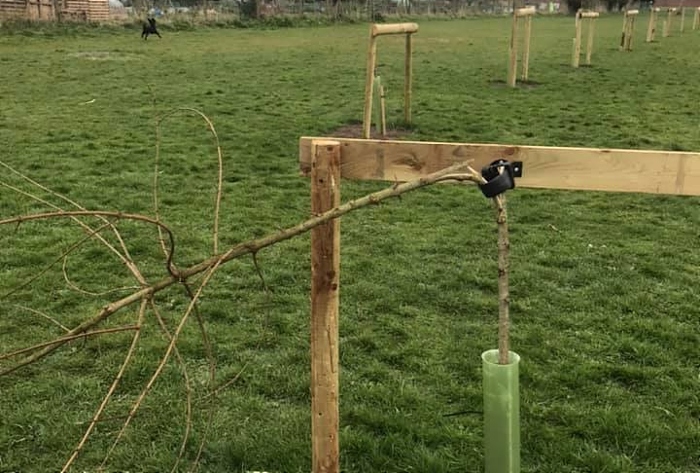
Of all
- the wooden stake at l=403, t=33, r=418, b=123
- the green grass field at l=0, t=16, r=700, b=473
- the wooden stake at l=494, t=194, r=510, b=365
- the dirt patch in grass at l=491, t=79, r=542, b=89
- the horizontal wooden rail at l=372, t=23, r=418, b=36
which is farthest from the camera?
the dirt patch in grass at l=491, t=79, r=542, b=89

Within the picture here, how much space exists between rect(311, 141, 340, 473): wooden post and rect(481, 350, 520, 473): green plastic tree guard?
515 millimetres

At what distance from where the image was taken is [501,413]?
192 centimetres

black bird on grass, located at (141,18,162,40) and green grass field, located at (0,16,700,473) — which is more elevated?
black bird on grass, located at (141,18,162,40)

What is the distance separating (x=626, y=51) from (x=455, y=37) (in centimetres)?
815

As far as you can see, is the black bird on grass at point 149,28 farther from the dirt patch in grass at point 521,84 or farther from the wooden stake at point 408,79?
the wooden stake at point 408,79

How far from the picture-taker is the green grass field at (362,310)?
2.97 meters

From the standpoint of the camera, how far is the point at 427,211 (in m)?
6.11

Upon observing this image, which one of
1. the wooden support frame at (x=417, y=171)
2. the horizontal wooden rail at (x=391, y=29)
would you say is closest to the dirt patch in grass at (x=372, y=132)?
the horizontal wooden rail at (x=391, y=29)

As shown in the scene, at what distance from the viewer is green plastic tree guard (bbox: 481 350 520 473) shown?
191 cm

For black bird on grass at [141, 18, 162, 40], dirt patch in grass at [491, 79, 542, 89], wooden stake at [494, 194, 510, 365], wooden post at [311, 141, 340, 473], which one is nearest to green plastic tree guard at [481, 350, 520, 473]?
wooden stake at [494, 194, 510, 365]

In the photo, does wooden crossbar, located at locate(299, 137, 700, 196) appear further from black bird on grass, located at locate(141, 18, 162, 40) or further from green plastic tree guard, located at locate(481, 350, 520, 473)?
black bird on grass, located at locate(141, 18, 162, 40)

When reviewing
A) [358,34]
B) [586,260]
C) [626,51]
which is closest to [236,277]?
[586,260]

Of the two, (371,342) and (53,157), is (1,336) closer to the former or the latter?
(371,342)

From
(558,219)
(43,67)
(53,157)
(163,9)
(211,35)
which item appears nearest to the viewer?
(558,219)
